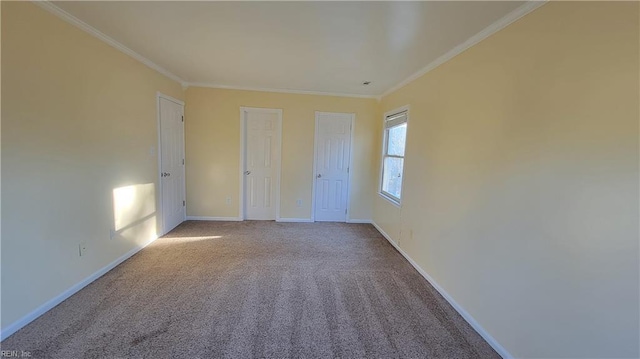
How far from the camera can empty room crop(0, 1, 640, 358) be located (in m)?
1.29

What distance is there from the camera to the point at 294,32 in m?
2.16

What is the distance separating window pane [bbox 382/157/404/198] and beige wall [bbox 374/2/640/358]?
122 centimetres

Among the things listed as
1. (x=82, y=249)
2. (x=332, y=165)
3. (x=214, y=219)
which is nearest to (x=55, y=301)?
(x=82, y=249)

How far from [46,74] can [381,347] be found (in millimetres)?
3121

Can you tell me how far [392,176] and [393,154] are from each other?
→ 34cm

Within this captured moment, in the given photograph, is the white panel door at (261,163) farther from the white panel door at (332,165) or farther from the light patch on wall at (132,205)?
the light patch on wall at (132,205)

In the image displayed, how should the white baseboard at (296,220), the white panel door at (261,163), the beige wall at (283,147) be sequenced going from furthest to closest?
the white baseboard at (296,220) → the white panel door at (261,163) → the beige wall at (283,147)

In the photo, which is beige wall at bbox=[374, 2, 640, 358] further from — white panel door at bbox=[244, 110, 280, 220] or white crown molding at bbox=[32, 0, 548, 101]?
white panel door at bbox=[244, 110, 280, 220]

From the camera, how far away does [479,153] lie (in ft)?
6.73

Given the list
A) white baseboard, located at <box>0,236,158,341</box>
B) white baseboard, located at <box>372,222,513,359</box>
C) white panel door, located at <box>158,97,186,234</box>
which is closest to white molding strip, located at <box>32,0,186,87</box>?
white panel door, located at <box>158,97,186,234</box>

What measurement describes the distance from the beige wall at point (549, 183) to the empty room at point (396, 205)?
10mm

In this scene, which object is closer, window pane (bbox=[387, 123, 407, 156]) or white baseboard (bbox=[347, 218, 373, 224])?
Result: window pane (bbox=[387, 123, 407, 156])

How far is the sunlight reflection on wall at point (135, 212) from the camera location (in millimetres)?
2758

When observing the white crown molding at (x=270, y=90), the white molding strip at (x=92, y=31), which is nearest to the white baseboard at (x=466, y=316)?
the white crown molding at (x=270, y=90)
